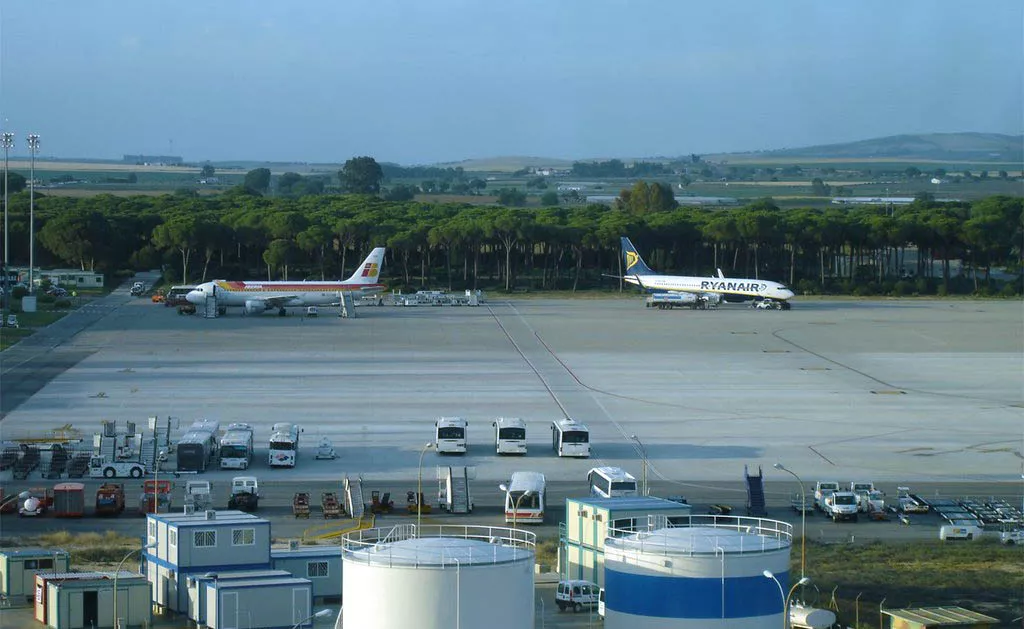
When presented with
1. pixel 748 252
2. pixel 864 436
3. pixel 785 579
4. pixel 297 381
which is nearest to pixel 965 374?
pixel 864 436

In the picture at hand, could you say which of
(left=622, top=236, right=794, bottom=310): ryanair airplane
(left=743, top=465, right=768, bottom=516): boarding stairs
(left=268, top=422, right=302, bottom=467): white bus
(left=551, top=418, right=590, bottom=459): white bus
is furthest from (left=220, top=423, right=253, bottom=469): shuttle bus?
(left=622, top=236, right=794, bottom=310): ryanair airplane

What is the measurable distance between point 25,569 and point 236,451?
14624 mm

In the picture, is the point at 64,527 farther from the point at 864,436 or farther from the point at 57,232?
the point at 57,232

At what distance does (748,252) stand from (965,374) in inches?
2881

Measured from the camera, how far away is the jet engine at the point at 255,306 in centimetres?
9900

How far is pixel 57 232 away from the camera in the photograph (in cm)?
12800

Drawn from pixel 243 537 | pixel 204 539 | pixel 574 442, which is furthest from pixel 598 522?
pixel 574 442

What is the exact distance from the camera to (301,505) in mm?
39781

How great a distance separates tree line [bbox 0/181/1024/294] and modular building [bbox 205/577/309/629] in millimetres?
97225

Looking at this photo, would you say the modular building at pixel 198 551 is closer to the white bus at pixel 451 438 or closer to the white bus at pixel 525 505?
the white bus at pixel 525 505

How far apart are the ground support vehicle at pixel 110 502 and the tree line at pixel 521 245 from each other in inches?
3329

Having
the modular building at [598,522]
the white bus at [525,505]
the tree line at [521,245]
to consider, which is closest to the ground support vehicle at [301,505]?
the white bus at [525,505]

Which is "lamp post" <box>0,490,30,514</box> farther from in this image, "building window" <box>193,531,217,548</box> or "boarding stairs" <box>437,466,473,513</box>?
"building window" <box>193,531,217,548</box>

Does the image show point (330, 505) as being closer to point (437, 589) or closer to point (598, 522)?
point (598, 522)
